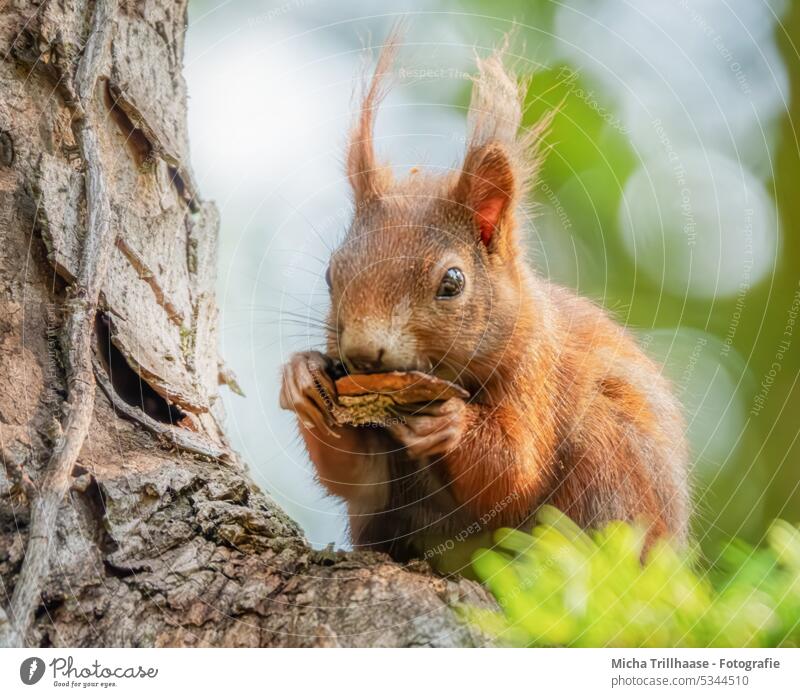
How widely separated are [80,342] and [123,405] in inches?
4.4

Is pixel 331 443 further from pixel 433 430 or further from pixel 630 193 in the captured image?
pixel 630 193

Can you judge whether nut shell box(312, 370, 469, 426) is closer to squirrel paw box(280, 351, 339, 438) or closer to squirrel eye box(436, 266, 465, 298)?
squirrel paw box(280, 351, 339, 438)

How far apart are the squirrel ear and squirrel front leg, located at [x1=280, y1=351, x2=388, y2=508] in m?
0.37

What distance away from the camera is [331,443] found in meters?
1.42

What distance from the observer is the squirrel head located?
1258 mm

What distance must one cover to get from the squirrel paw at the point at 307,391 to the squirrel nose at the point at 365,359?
9cm

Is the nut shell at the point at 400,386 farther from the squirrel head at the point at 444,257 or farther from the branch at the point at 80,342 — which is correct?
the branch at the point at 80,342

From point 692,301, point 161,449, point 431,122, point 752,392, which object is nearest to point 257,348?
point 161,449

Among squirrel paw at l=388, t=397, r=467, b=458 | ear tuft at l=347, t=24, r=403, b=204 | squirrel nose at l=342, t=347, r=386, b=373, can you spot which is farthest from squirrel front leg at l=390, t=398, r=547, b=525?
ear tuft at l=347, t=24, r=403, b=204

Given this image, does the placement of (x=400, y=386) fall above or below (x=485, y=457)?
above

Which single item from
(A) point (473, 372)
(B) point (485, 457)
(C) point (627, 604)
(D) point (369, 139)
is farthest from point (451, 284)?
(C) point (627, 604)

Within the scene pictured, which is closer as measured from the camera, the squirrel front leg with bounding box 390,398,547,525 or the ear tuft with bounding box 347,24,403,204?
the squirrel front leg with bounding box 390,398,547,525

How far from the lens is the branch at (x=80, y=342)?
3.17ft
